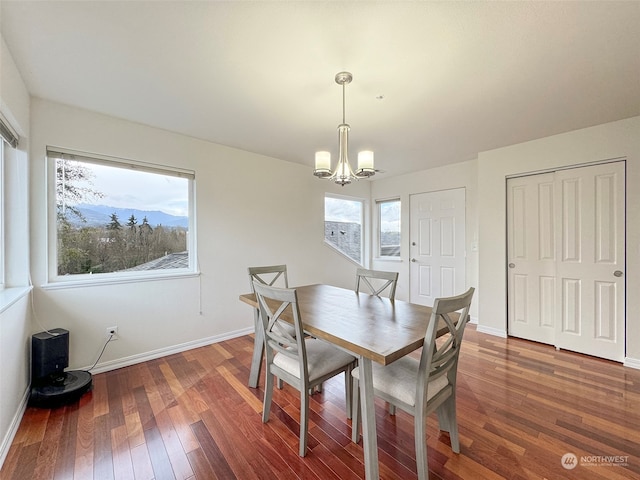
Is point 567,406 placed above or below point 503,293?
below

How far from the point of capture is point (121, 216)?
259 centimetres

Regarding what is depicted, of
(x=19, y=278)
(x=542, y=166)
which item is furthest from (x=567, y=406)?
(x=19, y=278)

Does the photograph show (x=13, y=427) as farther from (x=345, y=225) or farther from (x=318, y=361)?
(x=345, y=225)

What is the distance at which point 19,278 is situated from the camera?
200 cm

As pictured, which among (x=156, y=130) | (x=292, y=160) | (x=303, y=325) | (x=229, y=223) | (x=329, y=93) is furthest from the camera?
(x=292, y=160)

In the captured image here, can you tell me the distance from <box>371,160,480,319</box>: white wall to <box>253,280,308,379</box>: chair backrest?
301cm

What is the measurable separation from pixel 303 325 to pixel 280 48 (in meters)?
1.65

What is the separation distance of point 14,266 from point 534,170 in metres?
4.93

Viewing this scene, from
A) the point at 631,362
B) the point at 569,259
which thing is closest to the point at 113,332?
the point at 569,259

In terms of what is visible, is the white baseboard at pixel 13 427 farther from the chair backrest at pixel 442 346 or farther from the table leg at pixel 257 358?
the chair backrest at pixel 442 346

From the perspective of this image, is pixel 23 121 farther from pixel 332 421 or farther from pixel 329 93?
pixel 332 421

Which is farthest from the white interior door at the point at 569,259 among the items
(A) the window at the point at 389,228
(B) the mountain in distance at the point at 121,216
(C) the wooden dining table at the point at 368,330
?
(B) the mountain in distance at the point at 121,216

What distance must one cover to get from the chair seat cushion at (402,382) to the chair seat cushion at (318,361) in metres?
0.20

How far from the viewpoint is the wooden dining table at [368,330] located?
1.25 meters
